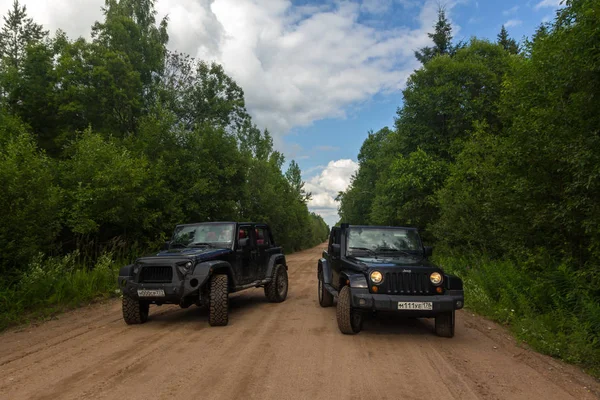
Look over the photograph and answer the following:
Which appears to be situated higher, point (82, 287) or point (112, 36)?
point (112, 36)

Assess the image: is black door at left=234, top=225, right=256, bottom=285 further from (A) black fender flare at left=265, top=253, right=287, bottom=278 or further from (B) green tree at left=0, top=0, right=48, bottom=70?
(B) green tree at left=0, top=0, right=48, bottom=70

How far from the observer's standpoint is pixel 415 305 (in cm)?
563

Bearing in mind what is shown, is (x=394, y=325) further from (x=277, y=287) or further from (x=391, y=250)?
(x=277, y=287)

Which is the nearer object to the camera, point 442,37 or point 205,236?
point 205,236

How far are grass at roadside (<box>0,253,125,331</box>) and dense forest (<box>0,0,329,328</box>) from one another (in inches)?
1.3

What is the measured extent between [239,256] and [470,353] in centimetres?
465

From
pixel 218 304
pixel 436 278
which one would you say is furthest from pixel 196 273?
pixel 436 278

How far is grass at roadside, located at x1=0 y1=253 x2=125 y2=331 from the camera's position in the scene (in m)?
7.27

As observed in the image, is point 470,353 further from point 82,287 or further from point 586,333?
point 82,287

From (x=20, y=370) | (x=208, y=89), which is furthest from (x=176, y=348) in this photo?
(x=208, y=89)

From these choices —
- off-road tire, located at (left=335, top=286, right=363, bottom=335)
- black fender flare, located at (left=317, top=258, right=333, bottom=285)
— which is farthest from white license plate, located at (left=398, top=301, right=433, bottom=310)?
black fender flare, located at (left=317, top=258, right=333, bottom=285)

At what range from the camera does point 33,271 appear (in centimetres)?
799

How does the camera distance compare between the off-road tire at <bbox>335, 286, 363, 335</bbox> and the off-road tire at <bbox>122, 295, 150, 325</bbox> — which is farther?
the off-road tire at <bbox>122, 295, 150, 325</bbox>

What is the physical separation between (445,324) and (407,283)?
3.04 feet
